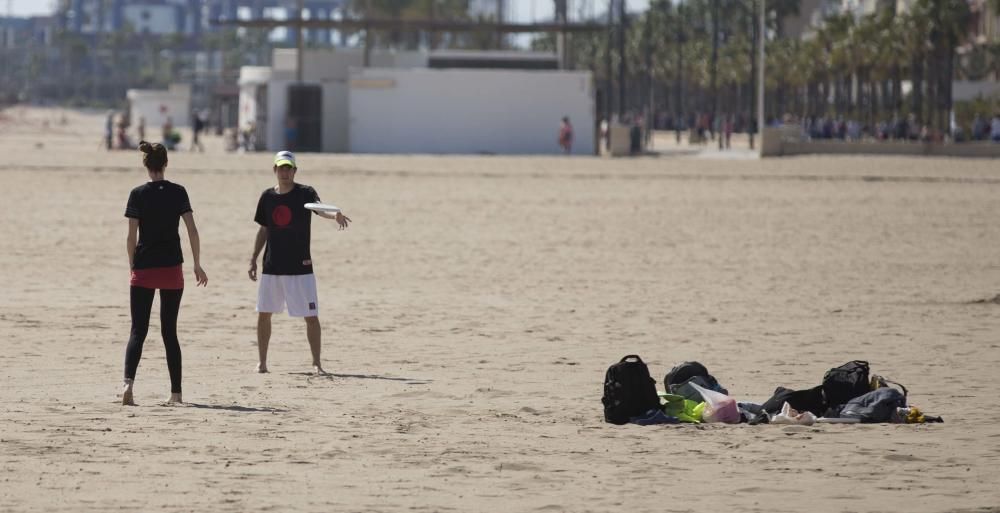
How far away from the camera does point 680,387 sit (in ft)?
36.1

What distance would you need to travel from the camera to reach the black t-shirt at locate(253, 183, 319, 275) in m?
12.3

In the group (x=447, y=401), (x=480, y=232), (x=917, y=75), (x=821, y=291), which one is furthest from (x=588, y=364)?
(x=917, y=75)

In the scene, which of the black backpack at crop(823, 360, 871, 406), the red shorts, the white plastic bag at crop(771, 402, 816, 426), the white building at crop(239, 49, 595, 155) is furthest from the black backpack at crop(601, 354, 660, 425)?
the white building at crop(239, 49, 595, 155)

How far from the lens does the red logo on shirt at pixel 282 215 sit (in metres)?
12.2

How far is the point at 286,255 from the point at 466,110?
5034 centimetres

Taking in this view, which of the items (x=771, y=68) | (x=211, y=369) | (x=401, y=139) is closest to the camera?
(x=211, y=369)

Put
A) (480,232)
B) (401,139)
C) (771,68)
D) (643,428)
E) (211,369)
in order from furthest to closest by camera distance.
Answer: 1. (771,68)
2. (401,139)
3. (480,232)
4. (211,369)
5. (643,428)

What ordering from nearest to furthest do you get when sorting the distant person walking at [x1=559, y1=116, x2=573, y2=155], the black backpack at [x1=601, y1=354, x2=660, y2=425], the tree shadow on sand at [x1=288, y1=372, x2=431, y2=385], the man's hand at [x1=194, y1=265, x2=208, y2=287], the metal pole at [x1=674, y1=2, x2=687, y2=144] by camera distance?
the black backpack at [x1=601, y1=354, x2=660, y2=425] < the man's hand at [x1=194, y1=265, x2=208, y2=287] < the tree shadow on sand at [x1=288, y1=372, x2=431, y2=385] < the distant person walking at [x1=559, y1=116, x2=573, y2=155] < the metal pole at [x1=674, y1=2, x2=687, y2=144]

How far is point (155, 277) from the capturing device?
10844 millimetres

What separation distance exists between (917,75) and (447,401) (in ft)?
251

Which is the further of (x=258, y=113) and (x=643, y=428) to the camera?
(x=258, y=113)

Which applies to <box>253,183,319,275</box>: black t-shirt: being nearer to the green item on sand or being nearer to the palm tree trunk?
the green item on sand

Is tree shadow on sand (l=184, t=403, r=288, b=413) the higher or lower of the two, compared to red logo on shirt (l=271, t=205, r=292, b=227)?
lower

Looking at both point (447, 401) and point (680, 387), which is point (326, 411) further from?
point (680, 387)
